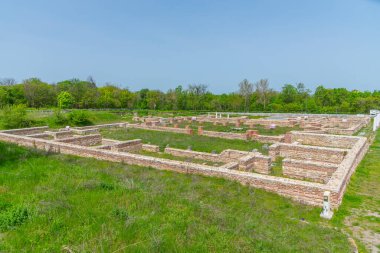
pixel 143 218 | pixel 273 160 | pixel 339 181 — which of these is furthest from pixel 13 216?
pixel 273 160

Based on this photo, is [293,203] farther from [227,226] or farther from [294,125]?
[294,125]

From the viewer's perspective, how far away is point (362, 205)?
24.1 feet

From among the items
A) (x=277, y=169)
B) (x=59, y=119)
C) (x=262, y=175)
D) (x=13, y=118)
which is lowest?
(x=277, y=169)

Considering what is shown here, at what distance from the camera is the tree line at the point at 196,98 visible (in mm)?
50719

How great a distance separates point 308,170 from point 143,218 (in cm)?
751

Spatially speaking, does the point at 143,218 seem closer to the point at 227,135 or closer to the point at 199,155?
the point at 199,155

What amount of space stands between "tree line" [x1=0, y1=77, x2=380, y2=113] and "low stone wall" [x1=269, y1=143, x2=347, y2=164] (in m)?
43.4

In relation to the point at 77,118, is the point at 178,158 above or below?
below

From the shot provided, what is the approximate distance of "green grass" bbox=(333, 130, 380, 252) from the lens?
6.04 meters

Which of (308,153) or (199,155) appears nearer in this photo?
(199,155)

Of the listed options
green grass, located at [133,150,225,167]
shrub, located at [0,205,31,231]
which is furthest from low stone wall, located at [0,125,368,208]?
shrub, located at [0,205,31,231]

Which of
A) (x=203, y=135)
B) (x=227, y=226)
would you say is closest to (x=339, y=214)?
(x=227, y=226)

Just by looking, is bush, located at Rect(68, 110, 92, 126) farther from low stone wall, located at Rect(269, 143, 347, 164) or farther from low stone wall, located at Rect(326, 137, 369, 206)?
low stone wall, located at Rect(326, 137, 369, 206)

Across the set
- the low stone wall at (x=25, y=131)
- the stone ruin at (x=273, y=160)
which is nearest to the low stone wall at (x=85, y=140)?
the stone ruin at (x=273, y=160)
